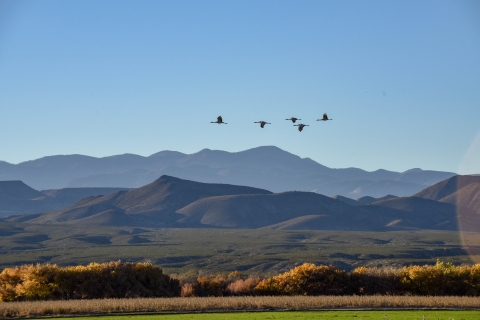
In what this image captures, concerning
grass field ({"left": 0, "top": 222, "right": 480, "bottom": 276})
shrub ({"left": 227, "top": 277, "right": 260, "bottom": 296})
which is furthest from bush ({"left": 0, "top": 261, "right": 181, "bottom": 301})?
grass field ({"left": 0, "top": 222, "right": 480, "bottom": 276})

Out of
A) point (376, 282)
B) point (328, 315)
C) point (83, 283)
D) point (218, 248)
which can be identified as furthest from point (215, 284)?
point (218, 248)

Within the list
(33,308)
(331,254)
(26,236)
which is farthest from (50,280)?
(26,236)

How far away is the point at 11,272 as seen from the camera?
46969 millimetres

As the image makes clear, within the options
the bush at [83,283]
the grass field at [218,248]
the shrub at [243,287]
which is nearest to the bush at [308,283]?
the shrub at [243,287]

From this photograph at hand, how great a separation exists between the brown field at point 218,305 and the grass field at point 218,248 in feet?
109

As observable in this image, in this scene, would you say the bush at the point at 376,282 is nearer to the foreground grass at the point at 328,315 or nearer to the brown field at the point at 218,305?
the brown field at the point at 218,305

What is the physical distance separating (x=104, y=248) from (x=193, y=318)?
99283 millimetres

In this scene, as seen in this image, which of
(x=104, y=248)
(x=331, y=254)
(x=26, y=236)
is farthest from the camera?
(x=26, y=236)

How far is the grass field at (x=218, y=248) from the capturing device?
101625mm

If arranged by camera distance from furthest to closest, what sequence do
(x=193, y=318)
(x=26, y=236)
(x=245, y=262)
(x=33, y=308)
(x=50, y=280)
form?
(x=26, y=236), (x=245, y=262), (x=50, y=280), (x=33, y=308), (x=193, y=318)

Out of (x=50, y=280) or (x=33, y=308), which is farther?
(x=50, y=280)

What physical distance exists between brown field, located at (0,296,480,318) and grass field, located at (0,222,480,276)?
33214mm

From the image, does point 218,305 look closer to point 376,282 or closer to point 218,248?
point 376,282

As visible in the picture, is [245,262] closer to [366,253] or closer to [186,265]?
[186,265]
